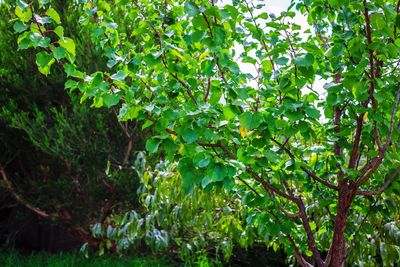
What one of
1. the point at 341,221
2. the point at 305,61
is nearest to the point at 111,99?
the point at 305,61

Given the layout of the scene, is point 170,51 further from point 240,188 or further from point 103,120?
point 103,120

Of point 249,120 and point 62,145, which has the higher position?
point 62,145

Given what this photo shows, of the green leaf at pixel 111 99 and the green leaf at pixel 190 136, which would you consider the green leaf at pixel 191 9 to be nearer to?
the green leaf at pixel 190 136

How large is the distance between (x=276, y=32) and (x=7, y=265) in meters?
4.03

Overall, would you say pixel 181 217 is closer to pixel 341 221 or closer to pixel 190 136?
pixel 341 221

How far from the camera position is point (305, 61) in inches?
84.2

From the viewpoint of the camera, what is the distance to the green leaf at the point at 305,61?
83.7 inches

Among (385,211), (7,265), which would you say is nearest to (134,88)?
(385,211)

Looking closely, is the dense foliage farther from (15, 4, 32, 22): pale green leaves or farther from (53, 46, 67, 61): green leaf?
(15, 4, 32, 22): pale green leaves

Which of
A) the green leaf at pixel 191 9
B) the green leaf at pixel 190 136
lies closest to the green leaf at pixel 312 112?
the green leaf at pixel 190 136

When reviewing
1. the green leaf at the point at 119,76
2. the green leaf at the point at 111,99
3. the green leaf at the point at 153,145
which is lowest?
the green leaf at the point at 153,145

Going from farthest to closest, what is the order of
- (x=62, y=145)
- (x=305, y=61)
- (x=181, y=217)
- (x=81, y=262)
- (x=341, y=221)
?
(x=62, y=145)
(x=81, y=262)
(x=181, y=217)
(x=341, y=221)
(x=305, y=61)

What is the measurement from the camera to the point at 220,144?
2.51 m

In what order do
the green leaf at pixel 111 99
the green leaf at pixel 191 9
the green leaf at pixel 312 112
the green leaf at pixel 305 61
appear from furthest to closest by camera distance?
1. the green leaf at pixel 111 99
2. the green leaf at pixel 312 112
3. the green leaf at pixel 305 61
4. the green leaf at pixel 191 9
